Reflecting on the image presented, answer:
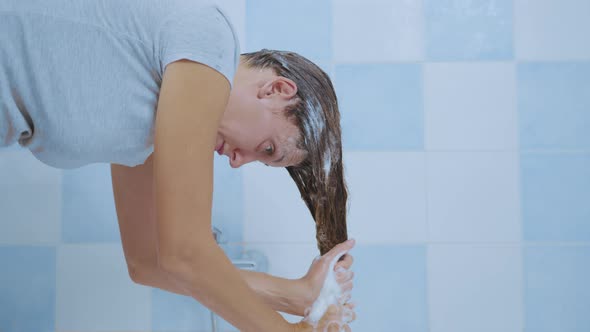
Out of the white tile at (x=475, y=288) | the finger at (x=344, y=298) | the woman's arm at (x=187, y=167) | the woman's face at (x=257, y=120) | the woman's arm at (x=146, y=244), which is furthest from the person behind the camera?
the white tile at (x=475, y=288)

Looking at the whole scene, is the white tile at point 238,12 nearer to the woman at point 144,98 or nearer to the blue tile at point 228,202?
the blue tile at point 228,202

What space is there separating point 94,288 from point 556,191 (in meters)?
1.22

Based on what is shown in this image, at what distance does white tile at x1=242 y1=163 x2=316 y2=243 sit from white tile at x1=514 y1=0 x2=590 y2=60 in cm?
69

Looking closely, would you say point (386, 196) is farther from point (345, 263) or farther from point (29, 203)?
point (29, 203)

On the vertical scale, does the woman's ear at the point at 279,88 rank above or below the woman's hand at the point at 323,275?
above

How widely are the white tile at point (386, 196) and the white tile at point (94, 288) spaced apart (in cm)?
59

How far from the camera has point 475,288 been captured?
148 cm

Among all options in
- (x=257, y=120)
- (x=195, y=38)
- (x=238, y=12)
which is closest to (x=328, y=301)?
(x=257, y=120)

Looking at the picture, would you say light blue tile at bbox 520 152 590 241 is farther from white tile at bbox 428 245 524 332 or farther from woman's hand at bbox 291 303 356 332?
woman's hand at bbox 291 303 356 332

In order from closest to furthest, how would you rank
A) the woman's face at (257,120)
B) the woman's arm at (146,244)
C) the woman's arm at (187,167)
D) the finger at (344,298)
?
the woman's arm at (187,167) < the woman's face at (257,120) < the woman's arm at (146,244) < the finger at (344,298)

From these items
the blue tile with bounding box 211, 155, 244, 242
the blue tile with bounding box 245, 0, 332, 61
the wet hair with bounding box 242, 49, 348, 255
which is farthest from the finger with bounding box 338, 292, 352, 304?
the blue tile with bounding box 245, 0, 332, 61

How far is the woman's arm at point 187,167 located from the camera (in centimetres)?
73

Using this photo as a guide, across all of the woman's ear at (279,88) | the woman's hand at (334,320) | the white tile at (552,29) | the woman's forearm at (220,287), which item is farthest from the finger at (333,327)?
the white tile at (552,29)

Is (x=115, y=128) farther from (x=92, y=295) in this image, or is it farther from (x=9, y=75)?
(x=92, y=295)
